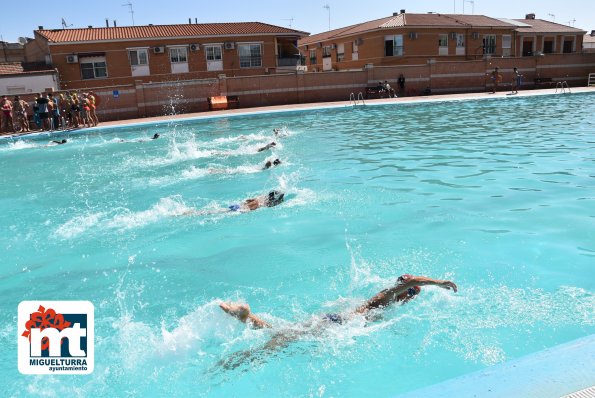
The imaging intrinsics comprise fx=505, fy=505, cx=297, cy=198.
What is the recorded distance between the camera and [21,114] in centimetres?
2308

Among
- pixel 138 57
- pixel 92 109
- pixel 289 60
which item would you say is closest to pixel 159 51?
pixel 138 57

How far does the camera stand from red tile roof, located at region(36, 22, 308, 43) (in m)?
33.3

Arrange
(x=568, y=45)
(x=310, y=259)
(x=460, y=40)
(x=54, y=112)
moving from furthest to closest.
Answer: (x=568, y=45) < (x=460, y=40) < (x=54, y=112) < (x=310, y=259)

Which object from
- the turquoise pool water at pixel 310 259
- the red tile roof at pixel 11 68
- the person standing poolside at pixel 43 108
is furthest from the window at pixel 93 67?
the turquoise pool water at pixel 310 259

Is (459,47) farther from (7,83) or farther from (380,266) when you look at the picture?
(380,266)

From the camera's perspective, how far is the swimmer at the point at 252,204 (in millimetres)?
8750

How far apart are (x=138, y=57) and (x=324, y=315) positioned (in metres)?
32.7

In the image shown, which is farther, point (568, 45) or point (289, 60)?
point (568, 45)

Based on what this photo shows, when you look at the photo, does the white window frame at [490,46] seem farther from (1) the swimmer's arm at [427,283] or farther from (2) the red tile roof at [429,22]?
(1) the swimmer's arm at [427,283]

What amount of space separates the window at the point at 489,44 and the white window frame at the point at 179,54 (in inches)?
941

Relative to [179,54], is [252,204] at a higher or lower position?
lower

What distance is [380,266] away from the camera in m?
6.28

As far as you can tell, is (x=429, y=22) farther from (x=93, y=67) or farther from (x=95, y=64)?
(x=93, y=67)

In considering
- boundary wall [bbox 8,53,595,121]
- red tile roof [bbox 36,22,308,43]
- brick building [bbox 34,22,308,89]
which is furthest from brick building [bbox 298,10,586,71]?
boundary wall [bbox 8,53,595,121]
